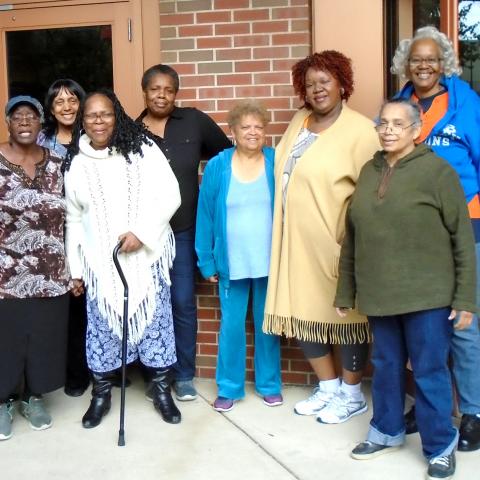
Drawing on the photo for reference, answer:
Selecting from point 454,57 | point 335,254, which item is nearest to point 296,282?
point 335,254

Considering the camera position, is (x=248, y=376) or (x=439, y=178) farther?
(x=248, y=376)

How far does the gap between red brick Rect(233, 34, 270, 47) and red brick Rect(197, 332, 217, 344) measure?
1.83 metres

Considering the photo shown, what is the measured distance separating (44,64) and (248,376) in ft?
8.18

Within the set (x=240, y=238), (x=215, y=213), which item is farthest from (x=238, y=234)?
(x=215, y=213)

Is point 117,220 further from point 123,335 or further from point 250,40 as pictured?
point 250,40

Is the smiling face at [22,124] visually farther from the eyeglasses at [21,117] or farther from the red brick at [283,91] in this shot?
the red brick at [283,91]

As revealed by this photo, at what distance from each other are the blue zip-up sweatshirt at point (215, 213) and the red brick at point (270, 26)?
2.58 ft

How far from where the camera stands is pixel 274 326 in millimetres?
3982

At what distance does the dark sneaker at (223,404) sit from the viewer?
4189 mm

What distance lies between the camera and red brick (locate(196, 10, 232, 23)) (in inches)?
174

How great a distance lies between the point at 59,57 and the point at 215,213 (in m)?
1.72

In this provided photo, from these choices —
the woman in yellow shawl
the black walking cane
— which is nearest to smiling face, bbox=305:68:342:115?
the woman in yellow shawl

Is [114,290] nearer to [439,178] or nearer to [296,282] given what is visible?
[296,282]

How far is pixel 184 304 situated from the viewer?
14.2 feet
